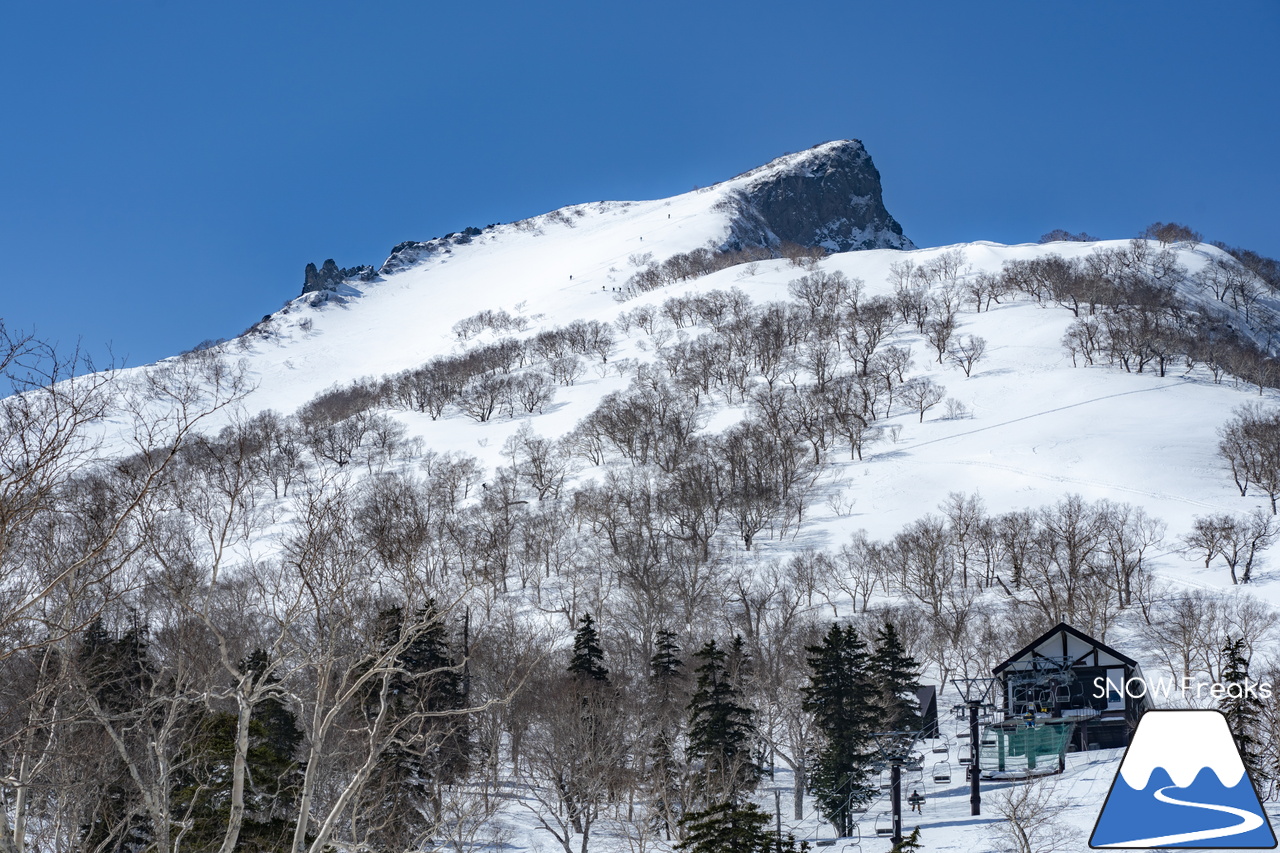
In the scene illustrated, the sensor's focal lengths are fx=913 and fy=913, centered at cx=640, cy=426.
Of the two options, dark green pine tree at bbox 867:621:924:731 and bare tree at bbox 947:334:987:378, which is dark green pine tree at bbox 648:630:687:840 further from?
bare tree at bbox 947:334:987:378

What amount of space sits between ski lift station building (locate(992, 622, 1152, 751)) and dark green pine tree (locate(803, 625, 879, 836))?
7.20m

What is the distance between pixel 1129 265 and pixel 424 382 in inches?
4302

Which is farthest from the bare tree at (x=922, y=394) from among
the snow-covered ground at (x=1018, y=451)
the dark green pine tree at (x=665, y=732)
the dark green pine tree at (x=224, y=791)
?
the dark green pine tree at (x=224, y=791)

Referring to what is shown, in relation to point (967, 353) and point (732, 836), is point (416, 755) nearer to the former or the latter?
point (732, 836)

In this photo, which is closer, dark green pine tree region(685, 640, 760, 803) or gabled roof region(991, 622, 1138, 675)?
dark green pine tree region(685, 640, 760, 803)

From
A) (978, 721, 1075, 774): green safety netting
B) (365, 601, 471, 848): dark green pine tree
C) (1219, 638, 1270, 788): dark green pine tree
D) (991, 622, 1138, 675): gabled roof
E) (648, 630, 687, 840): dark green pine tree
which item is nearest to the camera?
(365, 601, 471, 848): dark green pine tree

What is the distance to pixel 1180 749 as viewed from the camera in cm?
824

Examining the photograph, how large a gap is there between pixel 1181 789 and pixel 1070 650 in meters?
34.3

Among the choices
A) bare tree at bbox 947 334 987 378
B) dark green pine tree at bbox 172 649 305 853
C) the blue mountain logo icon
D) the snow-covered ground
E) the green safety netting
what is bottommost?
the green safety netting

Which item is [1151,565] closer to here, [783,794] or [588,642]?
[783,794]

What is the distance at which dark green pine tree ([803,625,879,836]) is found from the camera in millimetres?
34156

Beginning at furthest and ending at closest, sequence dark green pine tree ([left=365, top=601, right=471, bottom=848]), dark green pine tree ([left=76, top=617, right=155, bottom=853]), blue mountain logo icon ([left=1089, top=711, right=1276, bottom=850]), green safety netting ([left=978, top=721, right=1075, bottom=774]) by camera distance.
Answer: green safety netting ([left=978, top=721, right=1075, bottom=774]) → dark green pine tree ([left=365, top=601, right=471, bottom=848]) → dark green pine tree ([left=76, top=617, right=155, bottom=853]) → blue mountain logo icon ([left=1089, top=711, right=1276, bottom=850])

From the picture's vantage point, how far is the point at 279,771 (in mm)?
22438

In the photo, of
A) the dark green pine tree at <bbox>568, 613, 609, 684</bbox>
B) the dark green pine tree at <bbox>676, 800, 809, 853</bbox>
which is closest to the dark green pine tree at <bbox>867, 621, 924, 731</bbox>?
the dark green pine tree at <bbox>568, 613, 609, 684</bbox>
